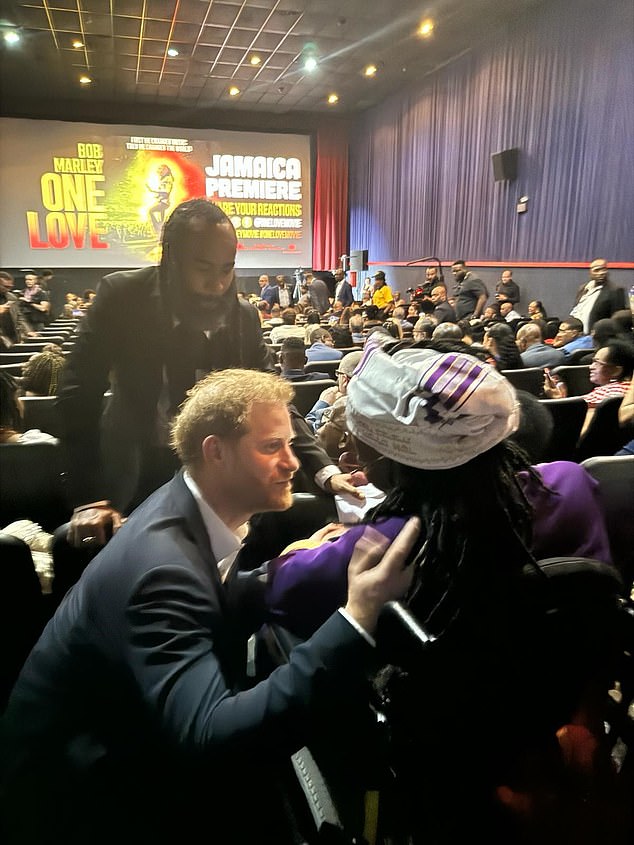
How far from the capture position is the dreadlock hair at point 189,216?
136cm

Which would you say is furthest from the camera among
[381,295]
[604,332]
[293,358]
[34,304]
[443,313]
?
[381,295]

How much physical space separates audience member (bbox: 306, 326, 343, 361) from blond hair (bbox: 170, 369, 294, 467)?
309 cm

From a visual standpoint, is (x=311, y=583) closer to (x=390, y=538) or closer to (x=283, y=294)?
(x=390, y=538)

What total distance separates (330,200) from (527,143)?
5337 mm

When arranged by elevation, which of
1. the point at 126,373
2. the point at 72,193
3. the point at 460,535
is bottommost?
the point at 460,535

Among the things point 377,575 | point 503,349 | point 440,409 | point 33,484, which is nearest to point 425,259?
point 503,349

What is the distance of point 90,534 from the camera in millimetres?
1402

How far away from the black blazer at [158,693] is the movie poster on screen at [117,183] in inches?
301

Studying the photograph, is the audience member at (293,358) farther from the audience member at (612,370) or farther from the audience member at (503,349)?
the audience member at (612,370)

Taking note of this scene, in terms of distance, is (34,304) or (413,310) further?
(34,304)

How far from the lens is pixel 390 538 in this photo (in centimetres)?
85

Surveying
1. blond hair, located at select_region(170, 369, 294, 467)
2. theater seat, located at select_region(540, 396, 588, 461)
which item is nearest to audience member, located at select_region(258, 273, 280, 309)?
theater seat, located at select_region(540, 396, 588, 461)

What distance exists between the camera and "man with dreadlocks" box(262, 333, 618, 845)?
844mm

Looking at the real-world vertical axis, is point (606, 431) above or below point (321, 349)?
below
